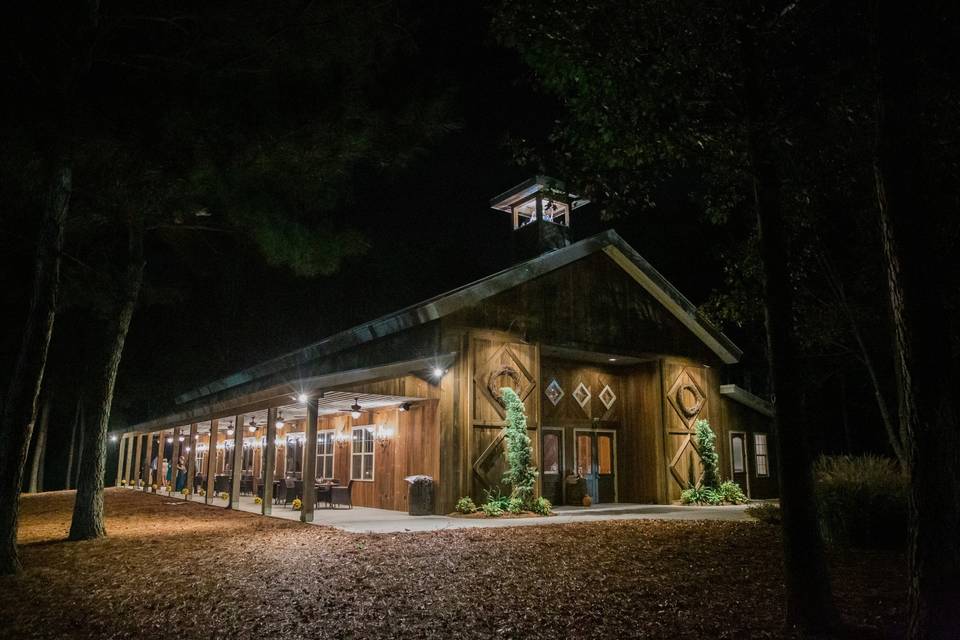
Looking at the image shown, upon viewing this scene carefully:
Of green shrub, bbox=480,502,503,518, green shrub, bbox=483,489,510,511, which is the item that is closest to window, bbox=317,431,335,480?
green shrub, bbox=483,489,510,511

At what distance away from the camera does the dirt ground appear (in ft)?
17.2

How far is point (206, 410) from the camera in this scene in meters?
17.9

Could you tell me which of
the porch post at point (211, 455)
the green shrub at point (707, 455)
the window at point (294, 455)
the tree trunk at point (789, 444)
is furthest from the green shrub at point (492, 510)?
the window at point (294, 455)

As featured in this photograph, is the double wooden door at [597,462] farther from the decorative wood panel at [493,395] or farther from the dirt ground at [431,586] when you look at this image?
the dirt ground at [431,586]

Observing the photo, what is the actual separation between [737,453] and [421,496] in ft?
33.7

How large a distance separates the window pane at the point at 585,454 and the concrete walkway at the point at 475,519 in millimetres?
1069

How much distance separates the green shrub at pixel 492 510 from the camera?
501 inches

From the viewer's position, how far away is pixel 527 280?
14.9m

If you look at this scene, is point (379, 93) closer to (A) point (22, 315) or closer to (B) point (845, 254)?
(B) point (845, 254)

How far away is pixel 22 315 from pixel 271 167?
20.5m

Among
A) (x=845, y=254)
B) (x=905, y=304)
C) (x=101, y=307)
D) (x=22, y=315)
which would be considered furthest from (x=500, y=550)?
(x=22, y=315)

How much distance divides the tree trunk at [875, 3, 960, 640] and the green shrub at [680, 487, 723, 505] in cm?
1288

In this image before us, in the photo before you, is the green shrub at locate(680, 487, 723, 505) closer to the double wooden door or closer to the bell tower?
the double wooden door

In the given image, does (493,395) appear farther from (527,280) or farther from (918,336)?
(918,336)
